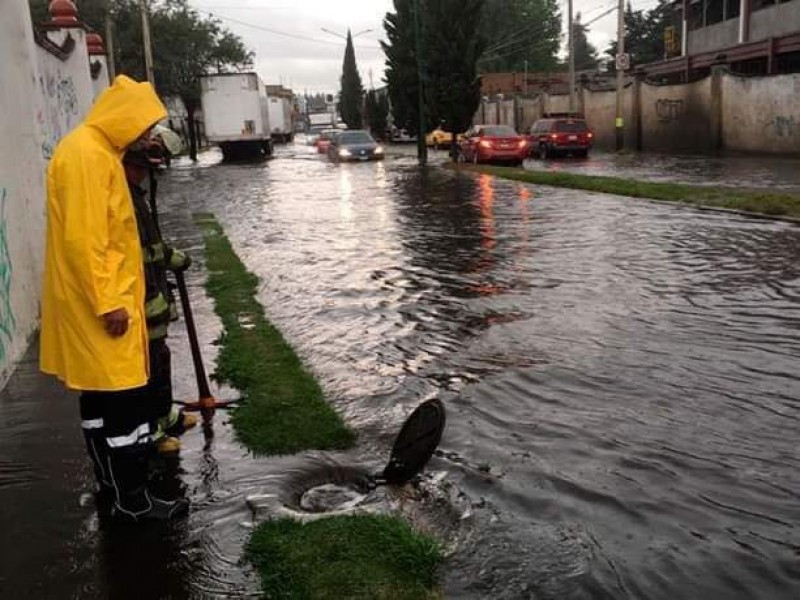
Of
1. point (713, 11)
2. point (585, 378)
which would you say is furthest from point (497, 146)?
point (585, 378)

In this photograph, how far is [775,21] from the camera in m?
35.7

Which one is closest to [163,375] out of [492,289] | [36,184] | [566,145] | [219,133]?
[36,184]

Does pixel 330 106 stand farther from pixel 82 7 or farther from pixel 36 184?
pixel 36 184

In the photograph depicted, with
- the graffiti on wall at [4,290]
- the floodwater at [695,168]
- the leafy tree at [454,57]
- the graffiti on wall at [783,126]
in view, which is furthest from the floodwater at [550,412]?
the leafy tree at [454,57]

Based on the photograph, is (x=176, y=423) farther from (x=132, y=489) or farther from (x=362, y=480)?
(x=362, y=480)

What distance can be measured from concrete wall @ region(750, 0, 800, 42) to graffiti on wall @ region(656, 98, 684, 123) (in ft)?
14.2

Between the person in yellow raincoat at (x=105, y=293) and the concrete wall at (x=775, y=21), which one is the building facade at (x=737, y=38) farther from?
the person in yellow raincoat at (x=105, y=293)

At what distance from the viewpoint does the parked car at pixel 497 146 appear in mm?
29047

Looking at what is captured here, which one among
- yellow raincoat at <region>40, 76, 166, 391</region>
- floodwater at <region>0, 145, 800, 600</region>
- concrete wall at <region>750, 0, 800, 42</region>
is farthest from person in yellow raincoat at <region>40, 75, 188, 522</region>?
concrete wall at <region>750, 0, 800, 42</region>

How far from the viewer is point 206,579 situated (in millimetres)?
3410

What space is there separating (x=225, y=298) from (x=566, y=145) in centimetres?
2666

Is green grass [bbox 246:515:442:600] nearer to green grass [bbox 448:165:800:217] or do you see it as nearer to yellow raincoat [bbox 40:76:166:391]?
yellow raincoat [bbox 40:76:166:391]

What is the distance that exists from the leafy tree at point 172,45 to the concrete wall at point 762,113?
2687cm

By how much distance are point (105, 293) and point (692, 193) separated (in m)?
14.0
